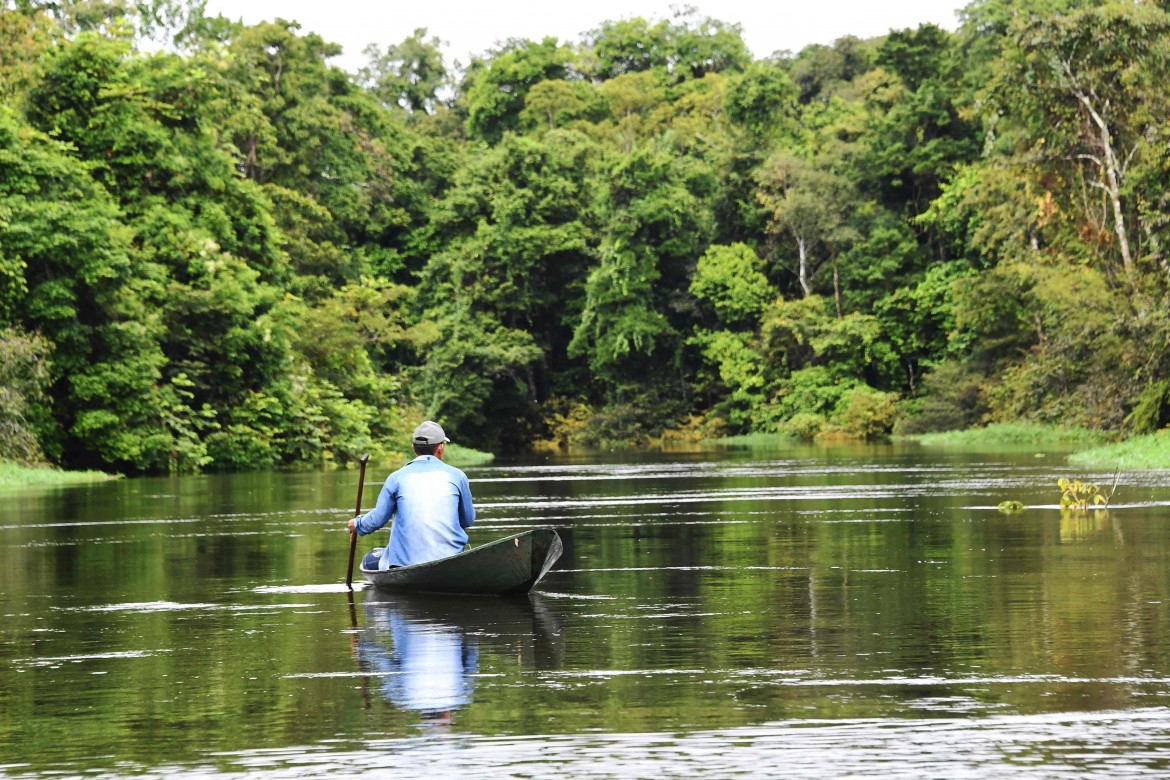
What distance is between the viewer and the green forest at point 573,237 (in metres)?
44.2

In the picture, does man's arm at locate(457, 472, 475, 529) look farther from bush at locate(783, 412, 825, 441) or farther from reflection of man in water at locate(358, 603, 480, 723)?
bush at locate(783, 412, 825, 441)

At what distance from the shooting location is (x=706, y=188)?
8856cm

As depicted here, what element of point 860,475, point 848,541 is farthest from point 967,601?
point 860,475

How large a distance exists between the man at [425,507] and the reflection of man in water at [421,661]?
2.72 feet

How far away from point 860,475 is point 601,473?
8.62 meters

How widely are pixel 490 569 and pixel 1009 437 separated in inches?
2097

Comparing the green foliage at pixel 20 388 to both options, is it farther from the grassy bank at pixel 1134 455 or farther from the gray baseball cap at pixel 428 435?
the gray baseball cap at pixel 428 435

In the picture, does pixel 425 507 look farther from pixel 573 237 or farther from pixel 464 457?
pixel 573 237

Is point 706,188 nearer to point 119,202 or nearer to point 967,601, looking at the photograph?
point 119,202

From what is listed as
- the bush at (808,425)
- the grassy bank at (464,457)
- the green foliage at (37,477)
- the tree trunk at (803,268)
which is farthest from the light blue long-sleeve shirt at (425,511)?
the tree trunk at (803,268)

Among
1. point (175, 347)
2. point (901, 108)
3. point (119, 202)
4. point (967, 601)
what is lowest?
point (967, 601)

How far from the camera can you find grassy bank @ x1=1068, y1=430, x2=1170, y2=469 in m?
34.0

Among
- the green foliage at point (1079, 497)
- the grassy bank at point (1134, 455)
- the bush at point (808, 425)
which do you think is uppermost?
the bush at point (808, 425)

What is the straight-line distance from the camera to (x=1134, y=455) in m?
35.7
